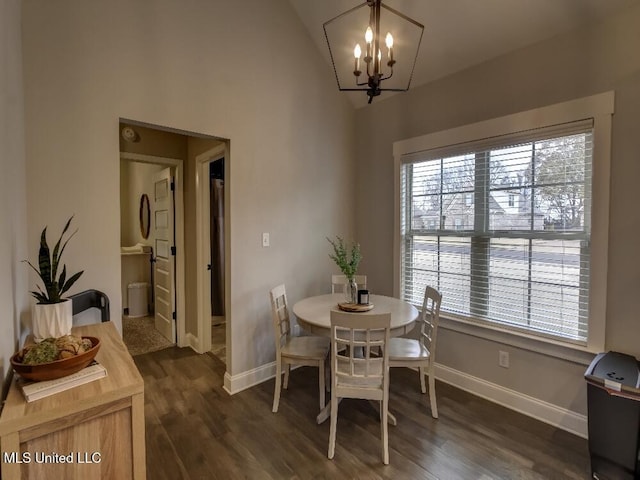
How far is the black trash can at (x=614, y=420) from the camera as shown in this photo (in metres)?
1.61

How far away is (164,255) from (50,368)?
287 centimetres

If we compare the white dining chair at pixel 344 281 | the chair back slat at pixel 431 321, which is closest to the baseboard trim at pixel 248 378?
the white dining chair at pixel 344 281

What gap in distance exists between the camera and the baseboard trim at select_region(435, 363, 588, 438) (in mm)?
2139

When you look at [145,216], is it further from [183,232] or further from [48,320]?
[48,320]

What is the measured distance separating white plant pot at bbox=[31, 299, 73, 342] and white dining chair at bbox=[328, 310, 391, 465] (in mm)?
1234

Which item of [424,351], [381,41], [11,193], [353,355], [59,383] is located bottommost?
[424,351]

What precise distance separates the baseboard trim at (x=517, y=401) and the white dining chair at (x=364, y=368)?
43.0 inches

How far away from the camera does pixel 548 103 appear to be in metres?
2.22

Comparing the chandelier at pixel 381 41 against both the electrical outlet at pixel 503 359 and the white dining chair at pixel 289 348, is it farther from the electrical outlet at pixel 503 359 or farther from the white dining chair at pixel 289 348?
the electrical outlet at pixel 503 359

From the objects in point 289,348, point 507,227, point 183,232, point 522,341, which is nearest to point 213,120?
point 183,232

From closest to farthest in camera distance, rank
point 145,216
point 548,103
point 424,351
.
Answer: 1. point 548,103
2. point 424,351
3. point 145,216

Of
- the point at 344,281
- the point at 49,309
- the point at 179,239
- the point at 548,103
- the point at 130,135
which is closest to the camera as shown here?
the point at 49,309

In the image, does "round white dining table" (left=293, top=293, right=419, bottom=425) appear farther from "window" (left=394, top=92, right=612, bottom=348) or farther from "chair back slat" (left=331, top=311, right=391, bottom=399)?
"window" (left=394, top=92, right=612, bottom=348)

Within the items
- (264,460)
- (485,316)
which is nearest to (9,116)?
(264,460)
